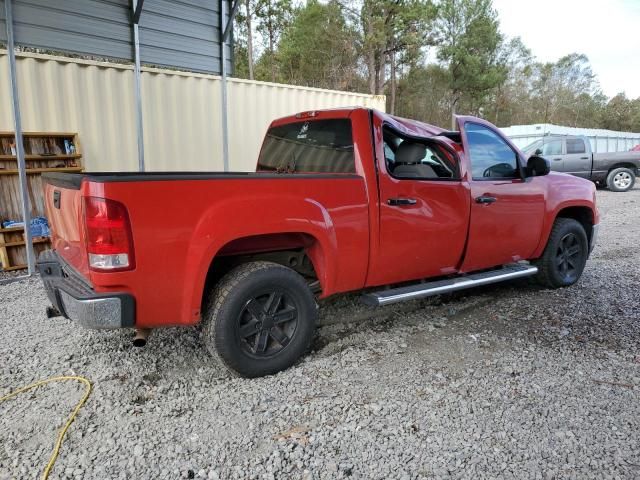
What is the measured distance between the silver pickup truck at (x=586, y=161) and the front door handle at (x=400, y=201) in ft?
41.9

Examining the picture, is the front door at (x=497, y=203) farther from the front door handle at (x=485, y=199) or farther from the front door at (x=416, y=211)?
the front door at (x=416, y=211)

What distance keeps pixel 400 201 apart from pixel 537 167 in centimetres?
186

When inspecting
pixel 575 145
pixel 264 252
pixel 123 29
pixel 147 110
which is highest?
pixel 123 29

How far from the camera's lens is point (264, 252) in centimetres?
324

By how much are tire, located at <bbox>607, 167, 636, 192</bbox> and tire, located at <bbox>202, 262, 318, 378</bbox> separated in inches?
657

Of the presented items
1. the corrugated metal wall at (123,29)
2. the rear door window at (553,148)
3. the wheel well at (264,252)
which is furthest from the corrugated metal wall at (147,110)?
the rear door window at (553,148)

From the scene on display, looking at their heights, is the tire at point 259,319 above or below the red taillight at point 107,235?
below

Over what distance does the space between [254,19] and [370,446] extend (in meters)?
28.3

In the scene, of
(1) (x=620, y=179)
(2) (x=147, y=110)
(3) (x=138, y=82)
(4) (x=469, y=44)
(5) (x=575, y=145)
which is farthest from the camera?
(4) (x=469, y=44)

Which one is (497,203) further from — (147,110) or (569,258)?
(147,110)

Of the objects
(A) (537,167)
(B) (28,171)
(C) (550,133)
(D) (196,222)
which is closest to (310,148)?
(D) (196,222)

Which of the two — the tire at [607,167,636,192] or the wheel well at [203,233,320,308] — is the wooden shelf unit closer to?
the wheel well at [203,233,320,308]

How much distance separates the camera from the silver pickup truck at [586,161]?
15055 millimetres

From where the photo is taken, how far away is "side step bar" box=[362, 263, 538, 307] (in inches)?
137
